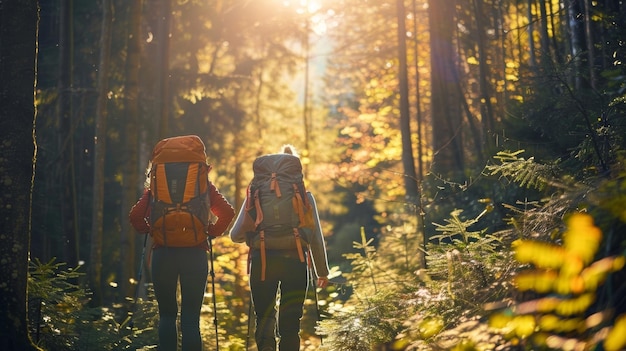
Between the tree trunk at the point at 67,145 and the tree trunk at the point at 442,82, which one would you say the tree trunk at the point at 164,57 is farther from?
the tree trunk at the point at 442,82

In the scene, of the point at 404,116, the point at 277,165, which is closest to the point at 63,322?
the point at 277,165

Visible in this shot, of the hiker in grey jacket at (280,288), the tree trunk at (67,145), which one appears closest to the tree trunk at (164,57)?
the tree trunk at (67,145)

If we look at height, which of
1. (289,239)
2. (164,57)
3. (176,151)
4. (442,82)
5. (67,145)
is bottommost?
(289,239)

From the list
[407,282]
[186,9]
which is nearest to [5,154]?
[407,282]

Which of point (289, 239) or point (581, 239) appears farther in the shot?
point (289, 239)

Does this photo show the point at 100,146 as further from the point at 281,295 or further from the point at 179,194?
the point at 281,295

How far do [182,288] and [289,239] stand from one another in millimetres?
1003

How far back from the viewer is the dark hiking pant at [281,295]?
6.28m

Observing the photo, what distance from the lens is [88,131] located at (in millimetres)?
20156

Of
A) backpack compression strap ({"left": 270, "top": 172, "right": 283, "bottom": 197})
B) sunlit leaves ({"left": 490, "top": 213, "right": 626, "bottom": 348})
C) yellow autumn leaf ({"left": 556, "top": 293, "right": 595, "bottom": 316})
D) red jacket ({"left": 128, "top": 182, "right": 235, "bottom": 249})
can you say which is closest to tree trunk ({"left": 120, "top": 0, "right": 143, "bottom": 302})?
red jacket ({"left": 128, "top": 182, "right": 235, "bottom": 249})

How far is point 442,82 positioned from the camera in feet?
50.1

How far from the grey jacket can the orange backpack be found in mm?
305

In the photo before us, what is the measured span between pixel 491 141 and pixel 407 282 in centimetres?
430

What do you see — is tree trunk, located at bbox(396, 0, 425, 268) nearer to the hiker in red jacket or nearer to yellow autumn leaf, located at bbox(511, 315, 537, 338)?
the hiker in red jacket
